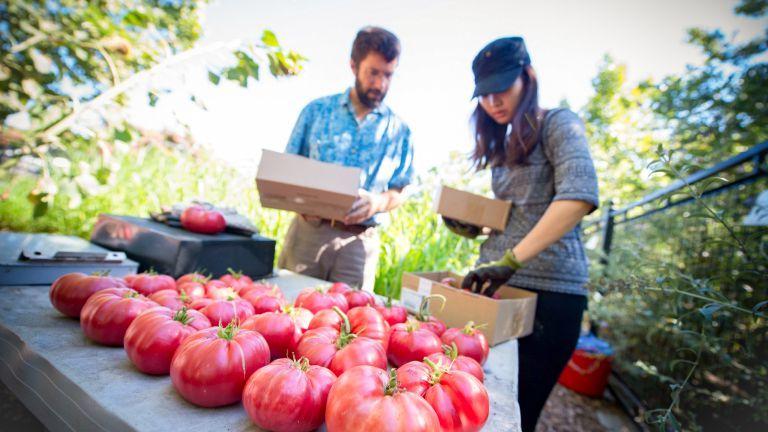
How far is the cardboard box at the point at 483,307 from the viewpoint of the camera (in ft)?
4.63

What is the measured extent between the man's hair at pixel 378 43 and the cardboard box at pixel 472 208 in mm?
1027

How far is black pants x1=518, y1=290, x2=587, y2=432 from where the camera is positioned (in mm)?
1702

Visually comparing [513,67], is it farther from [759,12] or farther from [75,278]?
[759,12]

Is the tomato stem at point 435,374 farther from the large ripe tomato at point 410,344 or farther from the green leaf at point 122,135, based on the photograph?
the green leaf at point 122,135

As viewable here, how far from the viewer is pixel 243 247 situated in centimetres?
199

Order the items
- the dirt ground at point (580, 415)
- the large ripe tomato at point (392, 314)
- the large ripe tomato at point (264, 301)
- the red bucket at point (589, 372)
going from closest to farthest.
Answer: the large ripe tomato at point (264, 301), the large ripe tomato at point (392, 314), the dirt ground at point (580, 415), the red bucket at point (589, 372)

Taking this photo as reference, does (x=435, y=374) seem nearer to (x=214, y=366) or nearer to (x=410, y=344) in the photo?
(x=410, y=344)

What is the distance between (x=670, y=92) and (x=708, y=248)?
3.15 m

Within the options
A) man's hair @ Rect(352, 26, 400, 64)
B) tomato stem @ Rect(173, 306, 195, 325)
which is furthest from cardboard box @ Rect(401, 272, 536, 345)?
man's hair @ Rect(352, 26, 400, 64)

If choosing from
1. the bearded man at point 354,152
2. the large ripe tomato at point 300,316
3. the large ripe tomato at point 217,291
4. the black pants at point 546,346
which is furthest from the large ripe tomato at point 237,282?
the black pants at point 546,346

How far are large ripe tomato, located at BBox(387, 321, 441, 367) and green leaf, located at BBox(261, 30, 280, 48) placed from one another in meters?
1.38

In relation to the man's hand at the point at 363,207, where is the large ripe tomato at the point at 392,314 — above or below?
below

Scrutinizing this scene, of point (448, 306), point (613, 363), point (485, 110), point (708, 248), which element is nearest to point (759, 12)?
→ point (708, 248)

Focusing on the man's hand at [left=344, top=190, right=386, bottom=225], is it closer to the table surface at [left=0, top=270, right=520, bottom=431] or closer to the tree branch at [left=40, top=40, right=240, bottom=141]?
the tree branch at [left=40, top=40, right=240, bottom=141]
